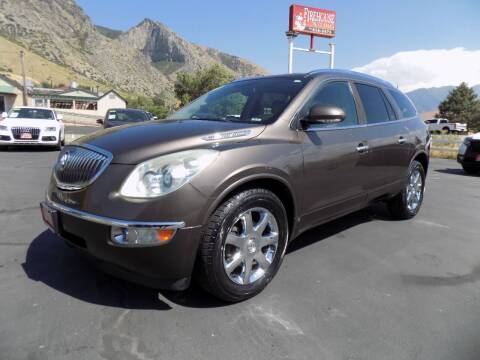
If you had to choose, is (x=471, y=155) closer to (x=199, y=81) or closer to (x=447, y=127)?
(x=447, y=127)

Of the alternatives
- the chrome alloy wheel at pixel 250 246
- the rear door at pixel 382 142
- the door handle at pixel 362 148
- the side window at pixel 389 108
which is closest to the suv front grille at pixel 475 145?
the rear door at pixel 382 142

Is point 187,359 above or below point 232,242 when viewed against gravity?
below

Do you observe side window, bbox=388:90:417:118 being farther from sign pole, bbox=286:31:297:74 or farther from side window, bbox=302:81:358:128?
sign pole, bbox=286:31:297:74

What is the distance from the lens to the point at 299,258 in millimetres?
3438

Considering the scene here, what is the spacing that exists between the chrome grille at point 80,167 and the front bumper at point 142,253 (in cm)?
21

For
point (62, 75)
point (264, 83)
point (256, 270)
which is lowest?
point (256, 270)

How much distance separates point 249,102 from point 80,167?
1.57 meters

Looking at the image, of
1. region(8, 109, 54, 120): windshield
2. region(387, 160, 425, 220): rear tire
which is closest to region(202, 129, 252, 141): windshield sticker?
region(387, 160, 425, 220): rear tire

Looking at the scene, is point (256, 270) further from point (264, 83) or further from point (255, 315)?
point (264, 83)

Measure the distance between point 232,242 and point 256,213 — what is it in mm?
302

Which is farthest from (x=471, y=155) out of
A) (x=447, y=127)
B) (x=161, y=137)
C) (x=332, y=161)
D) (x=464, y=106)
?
(x=464, y=106)

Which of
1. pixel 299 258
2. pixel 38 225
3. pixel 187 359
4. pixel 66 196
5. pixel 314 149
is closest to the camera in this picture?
pixel 187 359

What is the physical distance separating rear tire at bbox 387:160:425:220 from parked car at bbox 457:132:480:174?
539cm

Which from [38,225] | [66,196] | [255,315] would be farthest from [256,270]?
[38,225]
